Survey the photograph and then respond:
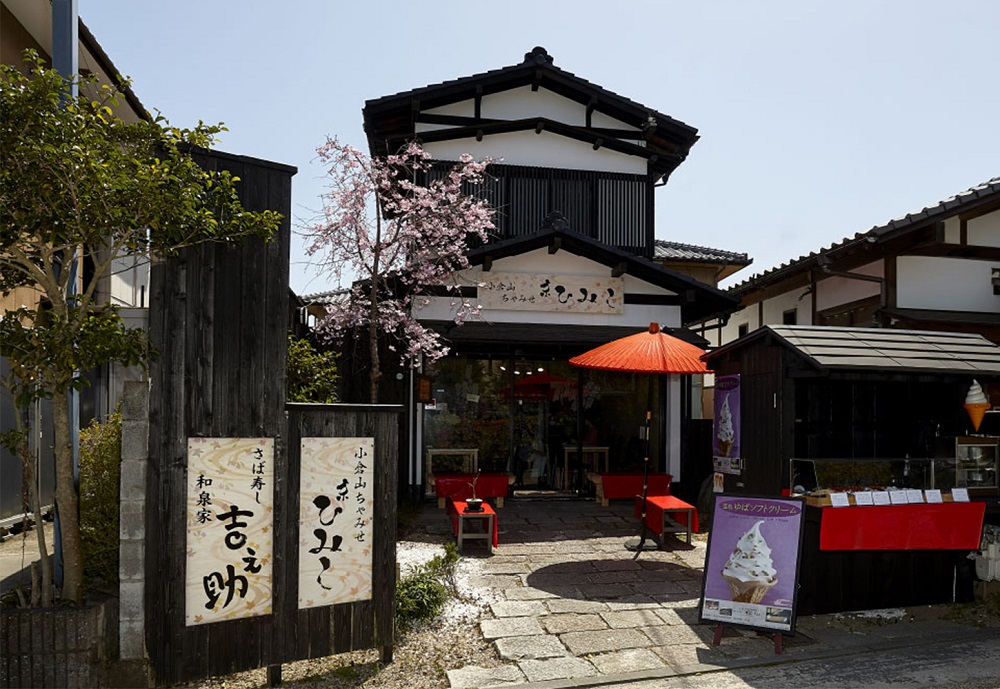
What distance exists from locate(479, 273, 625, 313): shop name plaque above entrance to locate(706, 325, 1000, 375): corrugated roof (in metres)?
4.98

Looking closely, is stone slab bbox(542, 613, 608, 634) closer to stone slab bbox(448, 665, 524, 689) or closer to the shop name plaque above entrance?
stone slab bbox(448, 665, 524, 689)

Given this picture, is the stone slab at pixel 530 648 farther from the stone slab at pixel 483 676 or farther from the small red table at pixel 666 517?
the small red table at pixel 666 517

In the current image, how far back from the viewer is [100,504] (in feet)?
18.1

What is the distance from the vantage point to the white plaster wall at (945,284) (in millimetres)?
12914

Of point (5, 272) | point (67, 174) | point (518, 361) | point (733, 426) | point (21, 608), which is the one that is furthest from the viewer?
point (518, 361)

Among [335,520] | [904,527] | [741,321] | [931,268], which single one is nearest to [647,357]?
[904,527]

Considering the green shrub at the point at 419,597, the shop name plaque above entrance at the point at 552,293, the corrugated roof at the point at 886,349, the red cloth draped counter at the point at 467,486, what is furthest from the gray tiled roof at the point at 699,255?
the green shrub at the point at 419,597

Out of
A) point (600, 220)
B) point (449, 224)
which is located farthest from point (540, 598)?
point (600, 220)

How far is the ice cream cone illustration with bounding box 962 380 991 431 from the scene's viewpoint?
26.6ft

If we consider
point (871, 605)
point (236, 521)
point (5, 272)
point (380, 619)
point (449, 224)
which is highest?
point (449, 224)

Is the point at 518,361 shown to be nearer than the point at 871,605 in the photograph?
No

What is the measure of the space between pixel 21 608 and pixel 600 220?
42.8ft

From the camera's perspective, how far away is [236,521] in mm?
5152

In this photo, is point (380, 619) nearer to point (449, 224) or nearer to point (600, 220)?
point (449, 224)
